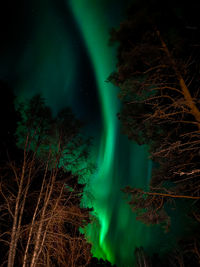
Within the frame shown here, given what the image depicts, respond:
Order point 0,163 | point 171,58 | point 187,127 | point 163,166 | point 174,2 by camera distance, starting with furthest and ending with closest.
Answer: point 0,163 → point 187,127 → point 163,166 → point 171,58 → point 174,2

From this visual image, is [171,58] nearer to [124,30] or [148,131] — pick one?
[124,30]

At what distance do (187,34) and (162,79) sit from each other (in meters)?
1.92

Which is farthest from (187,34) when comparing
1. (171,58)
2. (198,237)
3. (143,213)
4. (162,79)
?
(198,237)

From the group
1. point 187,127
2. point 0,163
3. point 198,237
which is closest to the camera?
point 187,127

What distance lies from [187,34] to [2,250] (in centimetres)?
1251

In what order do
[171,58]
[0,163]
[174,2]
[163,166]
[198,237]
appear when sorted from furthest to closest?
[198,237] → [0,163] → [163,166] → [171,58] → [174,2]

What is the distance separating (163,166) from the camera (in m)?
7.34

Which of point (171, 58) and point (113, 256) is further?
point (113, 256)

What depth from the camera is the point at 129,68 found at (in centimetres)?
764

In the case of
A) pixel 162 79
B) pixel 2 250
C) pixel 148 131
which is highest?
pixel 162 79

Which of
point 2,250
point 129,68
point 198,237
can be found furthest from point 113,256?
point 129,68

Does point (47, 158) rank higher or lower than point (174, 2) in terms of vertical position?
lower

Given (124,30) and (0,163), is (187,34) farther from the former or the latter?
(0,163)

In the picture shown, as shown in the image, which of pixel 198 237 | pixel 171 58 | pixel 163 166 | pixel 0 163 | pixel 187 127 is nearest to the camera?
pixel 171 58
